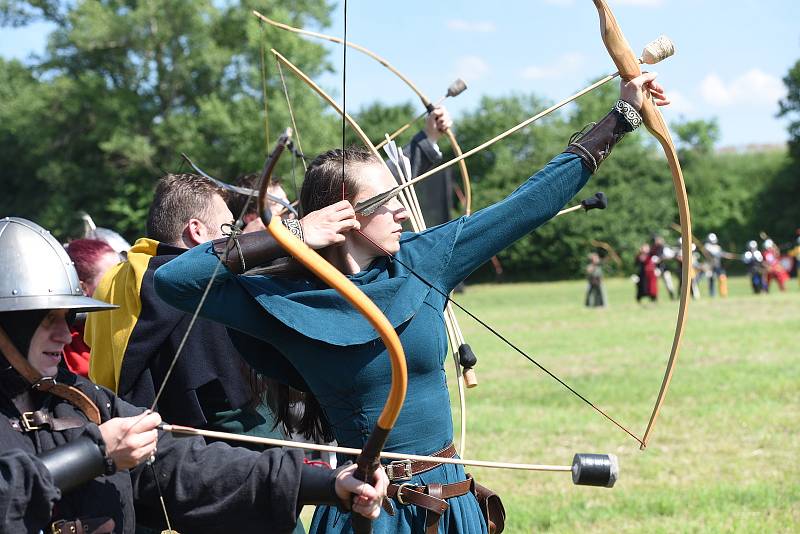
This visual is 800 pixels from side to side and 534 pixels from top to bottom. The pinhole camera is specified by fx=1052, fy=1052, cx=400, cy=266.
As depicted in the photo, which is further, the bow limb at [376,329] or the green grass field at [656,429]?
the green grass field at [656,429]

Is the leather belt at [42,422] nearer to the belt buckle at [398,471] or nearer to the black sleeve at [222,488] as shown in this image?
the black sleeve at [222,488]

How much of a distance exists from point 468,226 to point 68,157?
1385 inches

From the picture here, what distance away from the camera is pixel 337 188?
2689 mm

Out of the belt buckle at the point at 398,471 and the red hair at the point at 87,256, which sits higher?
the red hair at the point at 87,256

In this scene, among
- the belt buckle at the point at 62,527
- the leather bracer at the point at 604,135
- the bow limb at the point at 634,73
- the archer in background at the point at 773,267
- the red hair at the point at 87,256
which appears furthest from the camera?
the archer in background at the point at 773,267

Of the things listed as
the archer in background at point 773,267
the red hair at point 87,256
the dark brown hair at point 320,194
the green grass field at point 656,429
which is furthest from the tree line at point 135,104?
the dark brown hair at point 320,194

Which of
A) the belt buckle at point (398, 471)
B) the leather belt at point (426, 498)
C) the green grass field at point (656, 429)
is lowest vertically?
the green grass field at point (656, 429)

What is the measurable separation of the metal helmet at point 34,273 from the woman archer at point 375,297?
0.24 meters

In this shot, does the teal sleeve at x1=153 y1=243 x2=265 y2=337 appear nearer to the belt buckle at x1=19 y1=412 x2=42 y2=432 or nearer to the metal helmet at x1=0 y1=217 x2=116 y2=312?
the metal helmet at x1=0 y1=217 x2=116 y2=312

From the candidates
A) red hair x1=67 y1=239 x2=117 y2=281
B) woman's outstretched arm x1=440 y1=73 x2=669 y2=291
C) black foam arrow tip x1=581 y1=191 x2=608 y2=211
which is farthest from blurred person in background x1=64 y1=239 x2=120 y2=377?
black foam arrow tip x1=581 y1=191 x2=608 y2=211

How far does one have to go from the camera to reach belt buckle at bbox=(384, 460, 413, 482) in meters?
2.55

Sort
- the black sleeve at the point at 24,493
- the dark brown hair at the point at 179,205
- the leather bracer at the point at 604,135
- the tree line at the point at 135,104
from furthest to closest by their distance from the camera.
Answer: the tree line at the point at 135,104 → the dark brown hair at the point at 179,205 → the leather bracer at the point at 604,135 → the black sleeve at the point at 24,493

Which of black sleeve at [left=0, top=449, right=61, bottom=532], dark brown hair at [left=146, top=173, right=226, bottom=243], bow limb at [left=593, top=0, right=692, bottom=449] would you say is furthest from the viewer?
dark brown hair at [left=146, top=173, right=226, bottom=243]

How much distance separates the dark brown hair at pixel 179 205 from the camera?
11.6ft
